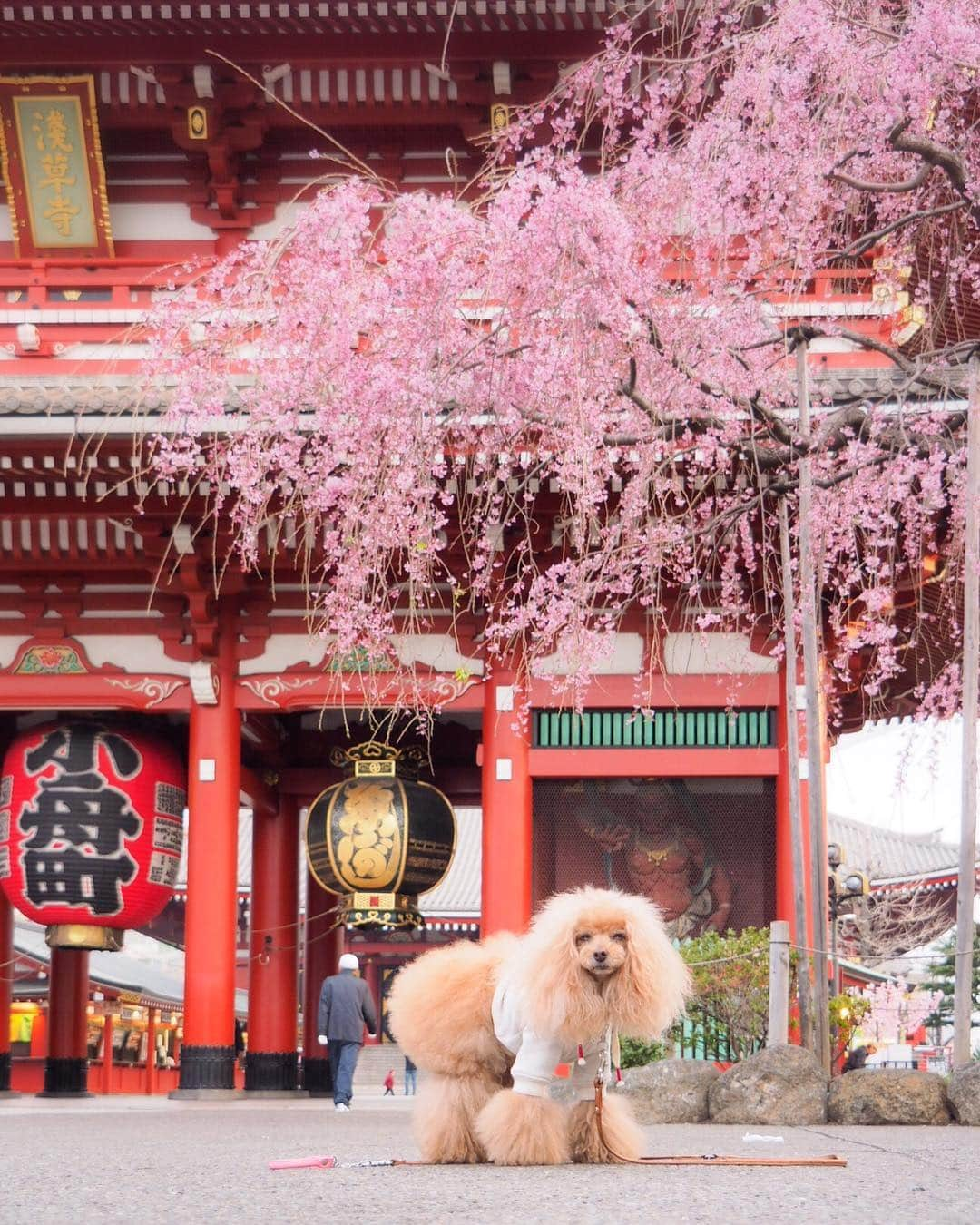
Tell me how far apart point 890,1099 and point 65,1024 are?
9.49 meters

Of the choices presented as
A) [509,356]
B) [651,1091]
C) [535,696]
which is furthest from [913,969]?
[509,356]

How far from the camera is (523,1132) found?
204 inches

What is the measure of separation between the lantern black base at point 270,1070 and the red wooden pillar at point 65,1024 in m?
1.62

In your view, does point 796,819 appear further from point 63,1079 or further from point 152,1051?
point 152,1051

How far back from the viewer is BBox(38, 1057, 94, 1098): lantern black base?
1577 cm

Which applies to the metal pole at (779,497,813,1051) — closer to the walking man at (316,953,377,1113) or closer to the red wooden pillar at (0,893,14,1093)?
the walking man at (316,953,377,1113)

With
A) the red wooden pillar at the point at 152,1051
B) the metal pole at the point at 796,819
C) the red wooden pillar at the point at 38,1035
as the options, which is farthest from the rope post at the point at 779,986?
the red wooden pillar at the point at 152,1051

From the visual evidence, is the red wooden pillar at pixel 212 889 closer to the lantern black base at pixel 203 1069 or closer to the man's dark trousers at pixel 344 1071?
the lantern black base at pixel 203 1069

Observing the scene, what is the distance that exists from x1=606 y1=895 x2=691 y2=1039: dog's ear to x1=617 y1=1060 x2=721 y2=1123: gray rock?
3.99 m

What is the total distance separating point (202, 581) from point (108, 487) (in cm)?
107

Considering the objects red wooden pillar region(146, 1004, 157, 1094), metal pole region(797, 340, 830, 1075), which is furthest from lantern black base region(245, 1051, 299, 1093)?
red wooden pillar region(146, 1004, 157, 1094)

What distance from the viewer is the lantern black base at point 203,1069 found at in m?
12.1

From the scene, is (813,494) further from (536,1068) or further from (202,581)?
(202,581)

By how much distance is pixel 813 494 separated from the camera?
846cm
